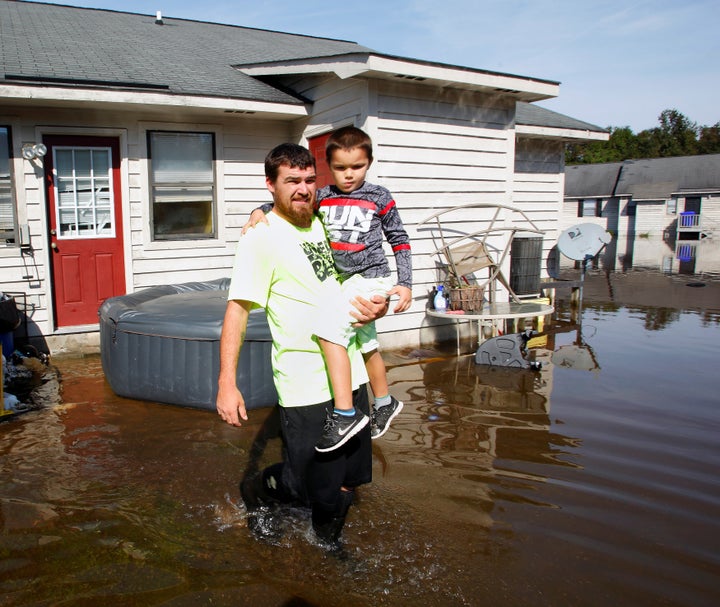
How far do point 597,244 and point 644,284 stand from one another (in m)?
6.37

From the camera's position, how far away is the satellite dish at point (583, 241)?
376 inches

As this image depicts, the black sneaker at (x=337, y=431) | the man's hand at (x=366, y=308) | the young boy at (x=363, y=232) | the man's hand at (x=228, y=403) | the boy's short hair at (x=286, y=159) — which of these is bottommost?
the black sneaker at (x=337, y=431)

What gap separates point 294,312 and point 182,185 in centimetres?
575

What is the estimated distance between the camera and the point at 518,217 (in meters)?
11.1

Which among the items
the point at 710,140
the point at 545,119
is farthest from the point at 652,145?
the point at 545,119

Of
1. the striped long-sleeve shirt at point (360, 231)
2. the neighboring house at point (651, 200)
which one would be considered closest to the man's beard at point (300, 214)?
the striped long-sleeve shirt at point (360, 231)

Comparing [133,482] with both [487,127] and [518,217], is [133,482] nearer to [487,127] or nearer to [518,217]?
[487,127]

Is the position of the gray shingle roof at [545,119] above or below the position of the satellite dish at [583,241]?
above

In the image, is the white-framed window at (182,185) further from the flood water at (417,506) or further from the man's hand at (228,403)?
the man's hand at (228,403)

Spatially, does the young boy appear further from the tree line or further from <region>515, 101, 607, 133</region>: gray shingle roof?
the tree line

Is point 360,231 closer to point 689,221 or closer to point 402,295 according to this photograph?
point 402,295

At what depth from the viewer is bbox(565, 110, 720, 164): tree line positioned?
6456cm

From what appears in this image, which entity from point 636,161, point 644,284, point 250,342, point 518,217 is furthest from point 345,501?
point 636,161

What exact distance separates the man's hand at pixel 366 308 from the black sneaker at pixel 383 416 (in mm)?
876
